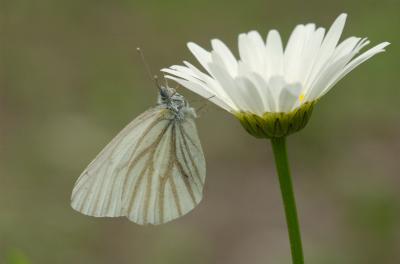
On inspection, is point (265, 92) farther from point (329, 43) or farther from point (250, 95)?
point (329, 43)

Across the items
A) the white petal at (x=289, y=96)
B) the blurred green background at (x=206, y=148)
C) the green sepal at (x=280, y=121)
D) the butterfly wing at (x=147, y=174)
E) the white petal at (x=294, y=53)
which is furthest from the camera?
the blurred green background at (x=206, y=148)

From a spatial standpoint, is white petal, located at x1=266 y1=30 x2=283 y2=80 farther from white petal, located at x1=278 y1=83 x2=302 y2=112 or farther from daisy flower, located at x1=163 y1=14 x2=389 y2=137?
white petal, located at x1=278 y1=83 x2=302 y2=112

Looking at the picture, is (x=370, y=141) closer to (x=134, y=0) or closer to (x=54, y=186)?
(x=54, y=186)

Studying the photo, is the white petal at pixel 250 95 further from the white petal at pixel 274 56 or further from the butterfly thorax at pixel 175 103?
the butterfly thorax at pixel 175 103

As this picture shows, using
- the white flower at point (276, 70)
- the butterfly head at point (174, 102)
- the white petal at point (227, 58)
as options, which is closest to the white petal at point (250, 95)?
the white flower at point (276, 70)

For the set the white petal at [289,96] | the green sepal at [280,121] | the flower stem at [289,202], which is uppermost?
the white petal at [289,96]

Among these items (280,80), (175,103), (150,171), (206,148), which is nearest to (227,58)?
(175,103)
